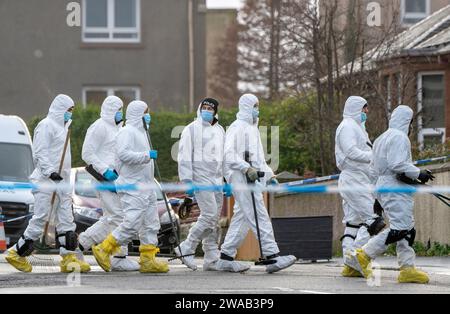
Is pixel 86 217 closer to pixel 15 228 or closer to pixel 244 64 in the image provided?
pixel 15 228

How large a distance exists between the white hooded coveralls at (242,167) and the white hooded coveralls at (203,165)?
0.19 metres

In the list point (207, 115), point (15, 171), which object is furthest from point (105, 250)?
point (15, 171)

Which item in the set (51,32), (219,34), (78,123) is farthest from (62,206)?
(219,34)

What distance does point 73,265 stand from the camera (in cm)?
1664

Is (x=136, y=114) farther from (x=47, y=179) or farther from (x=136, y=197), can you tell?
(x=47, y=179)

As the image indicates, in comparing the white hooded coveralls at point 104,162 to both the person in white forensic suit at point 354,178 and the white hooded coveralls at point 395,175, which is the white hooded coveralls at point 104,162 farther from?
the white hooded coveralls at point 395,175

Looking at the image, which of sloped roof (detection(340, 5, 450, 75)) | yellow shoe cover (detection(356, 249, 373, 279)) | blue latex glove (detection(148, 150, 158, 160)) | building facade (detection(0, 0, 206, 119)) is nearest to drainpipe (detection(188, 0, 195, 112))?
building facade (detection(0, 0, 206, 119))

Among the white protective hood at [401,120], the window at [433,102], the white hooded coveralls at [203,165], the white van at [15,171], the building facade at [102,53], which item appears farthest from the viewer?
the building facade at [102,53]

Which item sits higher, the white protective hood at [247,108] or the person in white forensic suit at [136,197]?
the white protective hood at [247,108]

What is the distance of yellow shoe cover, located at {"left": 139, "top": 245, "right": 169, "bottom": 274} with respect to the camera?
54.1 feet

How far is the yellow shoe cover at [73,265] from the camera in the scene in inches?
656

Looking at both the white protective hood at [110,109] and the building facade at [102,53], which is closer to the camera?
the white protective hood at [110,109]

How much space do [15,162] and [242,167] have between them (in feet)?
25.2

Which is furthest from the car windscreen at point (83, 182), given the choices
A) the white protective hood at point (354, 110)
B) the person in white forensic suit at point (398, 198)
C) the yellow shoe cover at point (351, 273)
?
the person in white forensic suit at point (398, 198)
